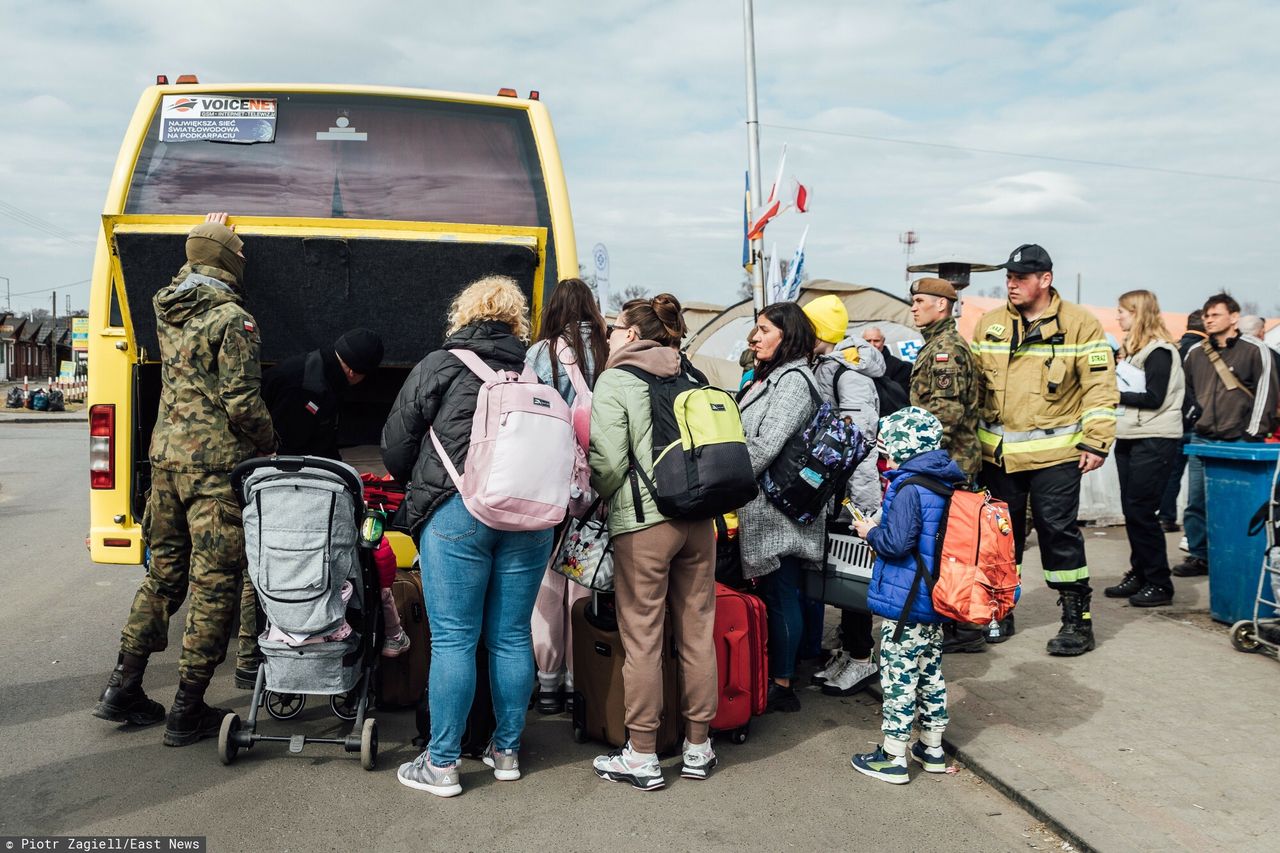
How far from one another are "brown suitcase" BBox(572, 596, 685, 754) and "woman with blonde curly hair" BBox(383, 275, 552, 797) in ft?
1.34

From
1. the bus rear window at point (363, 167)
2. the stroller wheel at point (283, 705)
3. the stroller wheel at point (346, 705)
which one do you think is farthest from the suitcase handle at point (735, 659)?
the bus rear window at point (363, 167)

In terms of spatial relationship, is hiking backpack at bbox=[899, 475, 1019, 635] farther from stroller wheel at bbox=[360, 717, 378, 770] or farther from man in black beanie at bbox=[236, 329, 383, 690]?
man in black beanie at bbox=[236, 329, 383, 690]

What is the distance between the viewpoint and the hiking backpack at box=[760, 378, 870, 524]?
4664mm

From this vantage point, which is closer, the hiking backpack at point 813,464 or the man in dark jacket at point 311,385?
the hiking backpack at point 813,464

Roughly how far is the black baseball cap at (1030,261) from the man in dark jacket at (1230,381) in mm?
2391

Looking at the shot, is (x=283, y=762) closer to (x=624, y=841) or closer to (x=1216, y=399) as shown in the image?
(x=624, y=841)

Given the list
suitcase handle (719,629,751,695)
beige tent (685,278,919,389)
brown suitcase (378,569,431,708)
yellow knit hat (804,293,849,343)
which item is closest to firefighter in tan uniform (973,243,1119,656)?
yellow knit hat (804,293,849,343)

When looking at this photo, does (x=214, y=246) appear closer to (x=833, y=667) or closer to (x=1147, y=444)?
(x=833, y=667)

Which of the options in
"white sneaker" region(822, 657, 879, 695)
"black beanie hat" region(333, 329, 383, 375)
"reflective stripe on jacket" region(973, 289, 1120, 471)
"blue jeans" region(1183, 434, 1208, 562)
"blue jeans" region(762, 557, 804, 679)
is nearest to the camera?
"black beanie hat" region(333, 329, 383, 375)

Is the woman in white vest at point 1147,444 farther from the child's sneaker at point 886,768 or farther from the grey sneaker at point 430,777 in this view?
the grey sneaker at point 430,777

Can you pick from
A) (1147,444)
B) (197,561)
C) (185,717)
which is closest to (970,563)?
(197,561)

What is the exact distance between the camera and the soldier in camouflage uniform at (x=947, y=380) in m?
5.57

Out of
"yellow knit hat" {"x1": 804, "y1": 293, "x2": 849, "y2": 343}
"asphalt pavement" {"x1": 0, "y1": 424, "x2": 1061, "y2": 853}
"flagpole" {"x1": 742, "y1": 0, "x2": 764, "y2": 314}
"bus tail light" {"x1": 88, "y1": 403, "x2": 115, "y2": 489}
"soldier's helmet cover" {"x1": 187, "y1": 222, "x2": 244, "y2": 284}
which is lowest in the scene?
"asphalt pavement" {"x1": 0, "y1": 424, "x2": 1061, "y2": 853}

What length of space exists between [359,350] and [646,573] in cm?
176
